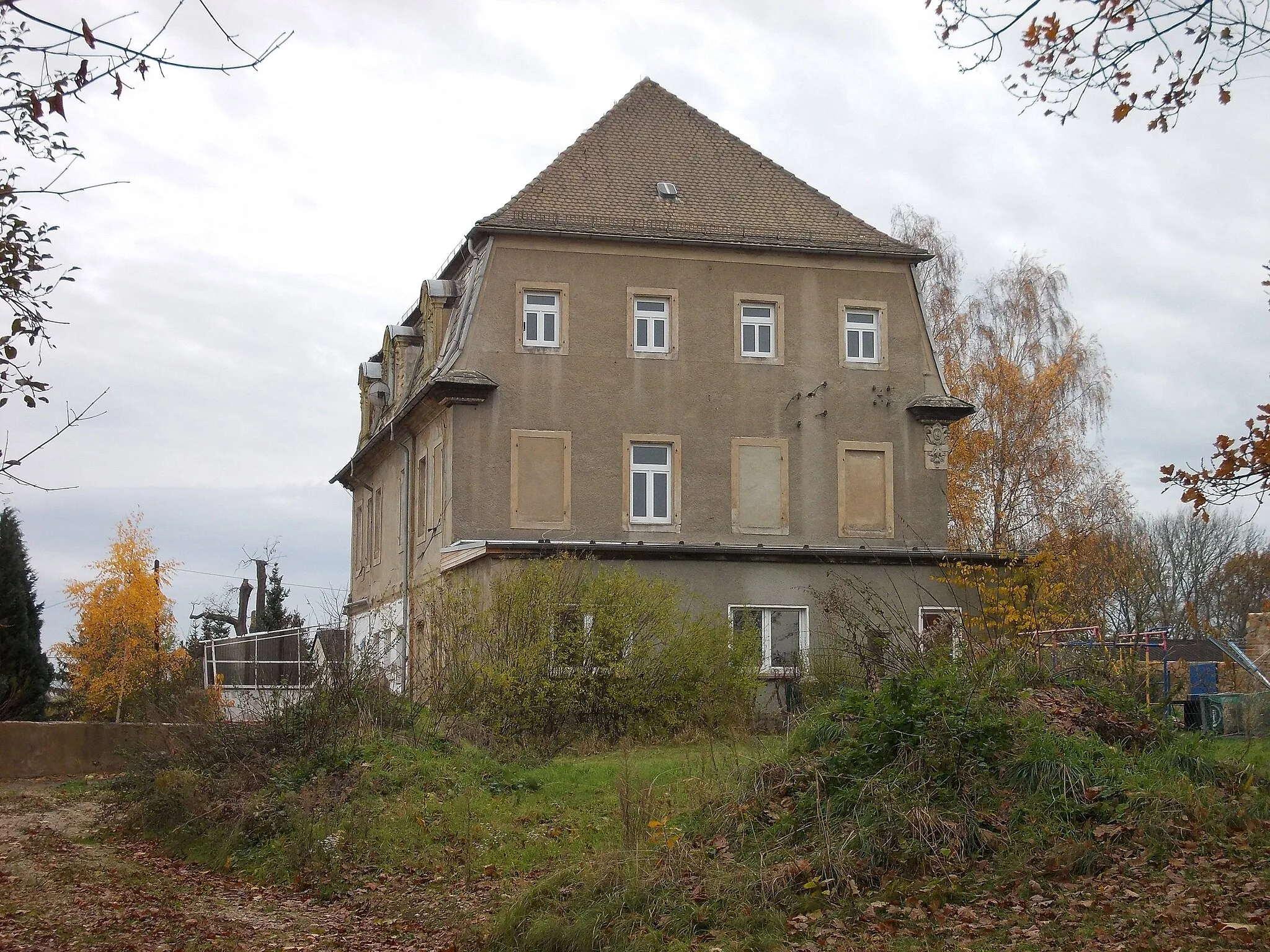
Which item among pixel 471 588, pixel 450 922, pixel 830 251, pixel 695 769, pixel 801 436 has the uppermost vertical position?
pixel 830 251

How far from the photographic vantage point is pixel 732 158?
33062 millimetres

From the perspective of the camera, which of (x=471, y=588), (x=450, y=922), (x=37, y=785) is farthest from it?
(x=471, y=588)

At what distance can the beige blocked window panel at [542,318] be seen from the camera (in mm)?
28922

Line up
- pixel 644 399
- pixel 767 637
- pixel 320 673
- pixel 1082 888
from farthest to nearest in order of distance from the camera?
pixel 644 399 < pixel 767 637 < pixel 320 673 < pixel 1082 888

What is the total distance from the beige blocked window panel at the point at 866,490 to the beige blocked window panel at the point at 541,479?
19.1ft

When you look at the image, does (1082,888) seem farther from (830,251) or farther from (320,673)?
(830,251)

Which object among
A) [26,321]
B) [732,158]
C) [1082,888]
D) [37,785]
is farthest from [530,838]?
[732,158]

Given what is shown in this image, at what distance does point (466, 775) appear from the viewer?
48.2ft

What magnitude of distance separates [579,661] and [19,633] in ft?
56.8

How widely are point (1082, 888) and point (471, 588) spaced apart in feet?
42.1

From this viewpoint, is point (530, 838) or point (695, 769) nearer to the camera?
point (530, 838)

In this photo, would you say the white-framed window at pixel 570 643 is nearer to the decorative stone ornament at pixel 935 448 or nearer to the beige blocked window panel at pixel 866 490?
the beige blocked window panel at pixel 866 490

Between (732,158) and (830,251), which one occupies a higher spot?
(732,158)

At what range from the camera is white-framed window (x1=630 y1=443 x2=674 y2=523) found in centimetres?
2916
